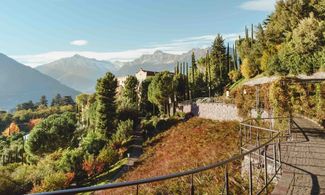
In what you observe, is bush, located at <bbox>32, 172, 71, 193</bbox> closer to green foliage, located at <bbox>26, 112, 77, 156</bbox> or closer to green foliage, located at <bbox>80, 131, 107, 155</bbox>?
green foliage, located at <bbox>80, 131, 107, 155</bbox>

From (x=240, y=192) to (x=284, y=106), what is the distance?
30.5 feet

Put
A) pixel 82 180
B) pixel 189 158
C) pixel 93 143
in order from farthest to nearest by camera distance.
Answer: pixel 93 143
pixel 82 180
pixel 189 158

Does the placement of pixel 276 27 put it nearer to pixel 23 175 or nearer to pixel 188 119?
pixel 188 119

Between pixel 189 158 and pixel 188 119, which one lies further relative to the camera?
pixel 188 119

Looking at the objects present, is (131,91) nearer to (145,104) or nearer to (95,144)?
(145,104)

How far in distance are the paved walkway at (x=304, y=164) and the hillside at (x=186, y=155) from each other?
198 cm

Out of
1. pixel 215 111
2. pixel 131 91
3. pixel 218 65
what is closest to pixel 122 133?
pixel 215 111

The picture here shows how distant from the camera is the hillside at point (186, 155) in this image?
42.5 feet

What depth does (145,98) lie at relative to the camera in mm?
56531

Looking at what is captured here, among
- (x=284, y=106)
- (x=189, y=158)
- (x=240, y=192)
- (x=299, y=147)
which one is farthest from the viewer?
(x=189, y=158)

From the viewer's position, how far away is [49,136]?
47.0 meters

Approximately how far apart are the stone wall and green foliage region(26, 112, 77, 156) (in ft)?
63.2

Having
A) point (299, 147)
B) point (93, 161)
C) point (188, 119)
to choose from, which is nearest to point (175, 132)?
point (188, 119)

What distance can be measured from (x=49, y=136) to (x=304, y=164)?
4317 cm
